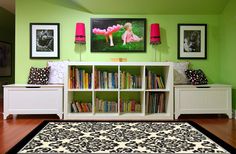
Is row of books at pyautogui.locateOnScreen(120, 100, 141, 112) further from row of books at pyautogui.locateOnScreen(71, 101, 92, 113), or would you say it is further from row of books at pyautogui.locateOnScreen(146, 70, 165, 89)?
row of books at pyautogui.locateOnScreen(71, 101, 92, 113)

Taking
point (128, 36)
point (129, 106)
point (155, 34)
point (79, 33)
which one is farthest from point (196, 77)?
point (79, 33)

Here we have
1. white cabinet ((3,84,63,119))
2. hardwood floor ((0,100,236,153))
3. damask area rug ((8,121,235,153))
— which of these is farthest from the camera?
white cabinet ((3,84,63,119))

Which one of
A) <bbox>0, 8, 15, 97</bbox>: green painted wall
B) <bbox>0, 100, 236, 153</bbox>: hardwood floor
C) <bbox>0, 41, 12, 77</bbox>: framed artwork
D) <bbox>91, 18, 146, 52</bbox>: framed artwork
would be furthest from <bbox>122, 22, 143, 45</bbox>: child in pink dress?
<bbox>0, 41, 12, 77</bbox>: framed artwork

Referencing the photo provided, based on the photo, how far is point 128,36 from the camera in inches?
172

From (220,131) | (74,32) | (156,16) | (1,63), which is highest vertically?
(156,16)

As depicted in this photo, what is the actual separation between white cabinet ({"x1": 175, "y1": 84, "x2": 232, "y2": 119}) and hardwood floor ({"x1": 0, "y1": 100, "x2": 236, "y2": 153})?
6.7 inches

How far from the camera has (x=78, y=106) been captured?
13.5 feet

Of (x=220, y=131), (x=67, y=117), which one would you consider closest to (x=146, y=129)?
(x=220, y=131)

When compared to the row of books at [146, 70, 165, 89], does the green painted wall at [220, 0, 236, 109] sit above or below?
above

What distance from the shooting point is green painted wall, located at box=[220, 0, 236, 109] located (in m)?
4.02

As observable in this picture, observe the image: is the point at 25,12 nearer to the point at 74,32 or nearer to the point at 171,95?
the point at 74,32

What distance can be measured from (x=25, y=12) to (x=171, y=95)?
2892 millimetres

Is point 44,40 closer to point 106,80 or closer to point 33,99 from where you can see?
point 33,99

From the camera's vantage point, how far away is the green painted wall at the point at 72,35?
4.33 meters
